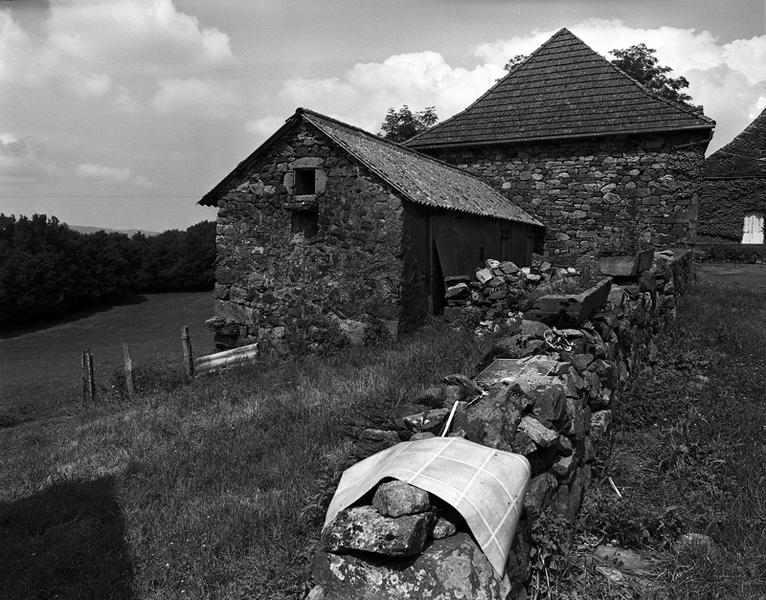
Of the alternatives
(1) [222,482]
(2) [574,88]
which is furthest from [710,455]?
(2) [574,88]

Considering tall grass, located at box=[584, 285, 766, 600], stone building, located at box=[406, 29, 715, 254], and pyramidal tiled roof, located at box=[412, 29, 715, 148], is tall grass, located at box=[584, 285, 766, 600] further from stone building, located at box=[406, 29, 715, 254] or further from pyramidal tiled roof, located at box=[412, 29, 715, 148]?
pyramidal tiled roof, located at box=[412, 29, 715, 148]

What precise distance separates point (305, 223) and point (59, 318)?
1227 inches

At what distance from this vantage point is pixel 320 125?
10.2m

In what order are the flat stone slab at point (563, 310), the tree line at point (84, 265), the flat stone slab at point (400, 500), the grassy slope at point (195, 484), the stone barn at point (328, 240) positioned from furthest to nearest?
the tree line at point (84, 265)
the stone barn at point (328, 240)
the flat stone slab at point (563, 310)
the grassy slope at point (195, 484)
the flat stone slab at point (400, 500)

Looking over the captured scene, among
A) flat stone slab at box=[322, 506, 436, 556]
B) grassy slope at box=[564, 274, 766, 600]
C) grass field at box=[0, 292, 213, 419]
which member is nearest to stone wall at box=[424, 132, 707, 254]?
grassy slope at box=[564, 274, 766, 600]

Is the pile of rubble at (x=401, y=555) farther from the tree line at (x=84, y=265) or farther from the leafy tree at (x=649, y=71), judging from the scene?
the tree line at (x=84, y=265)

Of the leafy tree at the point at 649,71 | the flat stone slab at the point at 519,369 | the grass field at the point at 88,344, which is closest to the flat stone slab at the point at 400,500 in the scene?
the flat stone slab at the point at 519,369

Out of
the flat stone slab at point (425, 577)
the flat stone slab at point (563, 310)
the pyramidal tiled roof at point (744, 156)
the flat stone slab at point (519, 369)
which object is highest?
the pyramidal tiled roof at point (744, 156)

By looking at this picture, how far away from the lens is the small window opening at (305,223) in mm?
10610

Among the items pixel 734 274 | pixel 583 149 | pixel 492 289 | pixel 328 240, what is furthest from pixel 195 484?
pixel 734 274

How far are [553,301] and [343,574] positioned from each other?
11.6 ft

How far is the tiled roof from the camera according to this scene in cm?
1005

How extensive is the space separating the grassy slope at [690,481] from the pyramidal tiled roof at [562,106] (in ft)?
32.0

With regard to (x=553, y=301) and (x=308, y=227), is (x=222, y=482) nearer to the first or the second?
(x=553, y=301)
